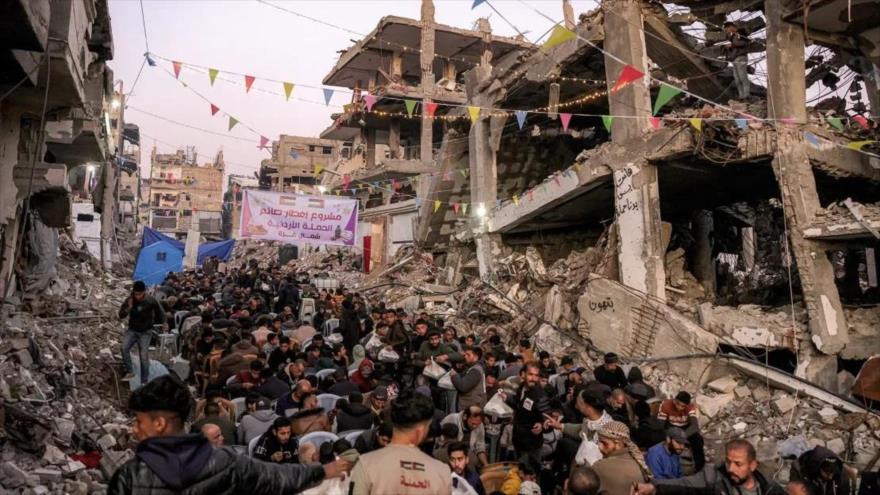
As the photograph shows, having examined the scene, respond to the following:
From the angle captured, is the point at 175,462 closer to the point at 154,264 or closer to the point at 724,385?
the point at 724,385

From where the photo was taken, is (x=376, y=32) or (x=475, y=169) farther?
(x=376, y=32)

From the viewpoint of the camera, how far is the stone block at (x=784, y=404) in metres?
7.50

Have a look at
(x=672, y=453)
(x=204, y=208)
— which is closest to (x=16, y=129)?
(x=672, y=453)

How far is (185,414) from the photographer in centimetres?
221

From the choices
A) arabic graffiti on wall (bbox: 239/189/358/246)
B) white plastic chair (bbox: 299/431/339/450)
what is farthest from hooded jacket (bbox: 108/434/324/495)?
→ arabic graffiti on wall (bbox: 239/189/358/246)

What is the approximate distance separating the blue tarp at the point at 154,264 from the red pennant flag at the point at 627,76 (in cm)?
1481

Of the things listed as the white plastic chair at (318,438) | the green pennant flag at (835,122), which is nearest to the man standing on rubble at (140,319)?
the white plastic chair at (318,438)

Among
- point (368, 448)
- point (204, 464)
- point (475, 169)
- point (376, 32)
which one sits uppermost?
point (376, 32)

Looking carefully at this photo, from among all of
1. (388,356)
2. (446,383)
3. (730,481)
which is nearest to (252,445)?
(446,383)

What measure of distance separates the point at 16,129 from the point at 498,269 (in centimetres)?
1064

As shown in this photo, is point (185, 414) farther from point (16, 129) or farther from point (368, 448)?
point (16, 129)

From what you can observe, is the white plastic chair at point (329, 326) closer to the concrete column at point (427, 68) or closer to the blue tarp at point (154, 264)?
the blue tarp at point (154, 264)

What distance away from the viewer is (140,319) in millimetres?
7359

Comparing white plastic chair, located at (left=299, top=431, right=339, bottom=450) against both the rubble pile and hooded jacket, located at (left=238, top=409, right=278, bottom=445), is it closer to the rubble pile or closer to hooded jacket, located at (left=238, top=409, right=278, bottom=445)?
hooded jacket, located at (left=238, top=409, right=278, bottom=445)
